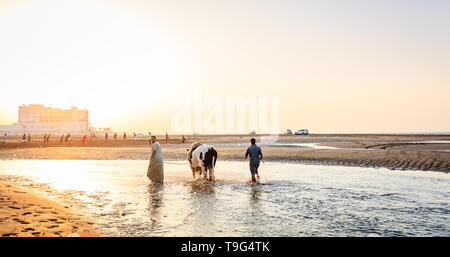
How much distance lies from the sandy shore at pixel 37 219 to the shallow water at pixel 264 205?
0.46m

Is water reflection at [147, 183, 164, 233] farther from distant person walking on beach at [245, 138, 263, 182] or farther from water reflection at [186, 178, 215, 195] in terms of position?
distant person walking on beach at [245, 138, 263, 182]

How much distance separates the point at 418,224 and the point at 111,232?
737 cm

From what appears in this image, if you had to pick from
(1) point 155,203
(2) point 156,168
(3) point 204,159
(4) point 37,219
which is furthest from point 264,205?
(2) point 156,168

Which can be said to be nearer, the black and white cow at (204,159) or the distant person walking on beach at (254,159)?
the distant person walking on beach at (254,159)

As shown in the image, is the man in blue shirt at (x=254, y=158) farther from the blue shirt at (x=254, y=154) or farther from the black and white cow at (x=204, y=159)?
the black and white cow at (x=204, y=159)

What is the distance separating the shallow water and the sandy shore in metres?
0.46

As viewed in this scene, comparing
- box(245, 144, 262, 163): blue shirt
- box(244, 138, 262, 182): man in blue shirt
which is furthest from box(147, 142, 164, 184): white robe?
box(245, 144, 262, 163): blue shirt

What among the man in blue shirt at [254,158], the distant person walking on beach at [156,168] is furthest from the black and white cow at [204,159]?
the distant person walking on beach at [156,168]

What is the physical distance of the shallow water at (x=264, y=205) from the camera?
663 centimetres

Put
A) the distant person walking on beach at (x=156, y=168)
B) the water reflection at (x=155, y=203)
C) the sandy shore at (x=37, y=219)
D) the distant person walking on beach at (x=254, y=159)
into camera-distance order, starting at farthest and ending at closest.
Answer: the distant person walking on beach at (x=254, y=159) → the distant person walking on beach at (x=156, y=168) → the water reflection at (x=155, y=203) → the sandy shore at (x=37, y=219)

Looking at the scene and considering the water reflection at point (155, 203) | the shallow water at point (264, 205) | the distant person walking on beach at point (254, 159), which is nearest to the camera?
the shallow water at point (264, 205)

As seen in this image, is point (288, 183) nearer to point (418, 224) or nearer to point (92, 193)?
point (418, 224)

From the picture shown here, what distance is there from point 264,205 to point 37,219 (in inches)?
243
